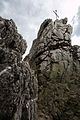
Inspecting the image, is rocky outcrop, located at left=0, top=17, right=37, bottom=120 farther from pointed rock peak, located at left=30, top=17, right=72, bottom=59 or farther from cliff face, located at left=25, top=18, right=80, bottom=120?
pointed rock peak, located at left=30, top=17, right=72, bottom=59

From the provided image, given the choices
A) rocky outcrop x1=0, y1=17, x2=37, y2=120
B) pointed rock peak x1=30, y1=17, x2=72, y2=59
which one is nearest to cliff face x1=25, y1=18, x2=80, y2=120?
pointed rock peak x1=30, y1=17, x2=72, y2=59

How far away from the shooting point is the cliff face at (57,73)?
981 inches

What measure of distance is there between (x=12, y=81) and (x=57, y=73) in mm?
18282

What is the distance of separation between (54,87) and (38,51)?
10.3 metres

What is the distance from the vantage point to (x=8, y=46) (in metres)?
17.7

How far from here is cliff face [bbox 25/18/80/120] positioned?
2492 cm

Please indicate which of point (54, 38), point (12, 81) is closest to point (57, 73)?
point (54, 38)

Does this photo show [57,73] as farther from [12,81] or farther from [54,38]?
[12,81]

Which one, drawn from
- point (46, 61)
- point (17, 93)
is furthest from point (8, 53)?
point (46, 61)

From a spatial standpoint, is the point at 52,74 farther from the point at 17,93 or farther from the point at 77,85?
the point at 17,93

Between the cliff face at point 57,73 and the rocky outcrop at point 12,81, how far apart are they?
30.5 feet

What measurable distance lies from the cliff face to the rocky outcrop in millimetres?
9301

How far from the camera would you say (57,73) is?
98.3ft

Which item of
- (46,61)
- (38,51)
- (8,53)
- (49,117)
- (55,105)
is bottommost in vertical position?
(49,117)
